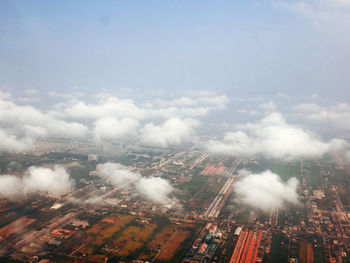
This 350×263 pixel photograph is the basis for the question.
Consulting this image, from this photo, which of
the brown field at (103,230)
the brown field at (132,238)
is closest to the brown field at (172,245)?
the brown field at (132,238)

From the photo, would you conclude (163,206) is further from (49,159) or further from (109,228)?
(49,159)

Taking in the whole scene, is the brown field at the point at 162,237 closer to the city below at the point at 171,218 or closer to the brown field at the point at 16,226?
the city below at the point at 171,218

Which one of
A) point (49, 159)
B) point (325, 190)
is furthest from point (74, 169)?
point (325, 190)

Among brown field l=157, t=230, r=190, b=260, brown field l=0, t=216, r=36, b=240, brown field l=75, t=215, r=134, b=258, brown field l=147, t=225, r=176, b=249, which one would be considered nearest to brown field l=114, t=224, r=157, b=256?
brown field l=147, t=225, r=176, b=249

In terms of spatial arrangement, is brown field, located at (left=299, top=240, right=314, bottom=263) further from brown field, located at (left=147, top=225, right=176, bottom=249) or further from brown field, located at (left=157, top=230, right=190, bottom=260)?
brown field, located at (left=147, top=225, right=176, bottom=249)

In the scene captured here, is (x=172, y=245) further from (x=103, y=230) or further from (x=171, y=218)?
(x=103, y=230)

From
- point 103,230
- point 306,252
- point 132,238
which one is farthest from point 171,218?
point 306,252
